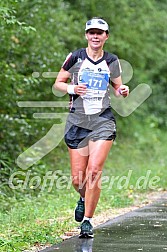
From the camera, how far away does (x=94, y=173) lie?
7.39 m

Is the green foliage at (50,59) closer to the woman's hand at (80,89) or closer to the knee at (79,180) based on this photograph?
the knee at (79,180)

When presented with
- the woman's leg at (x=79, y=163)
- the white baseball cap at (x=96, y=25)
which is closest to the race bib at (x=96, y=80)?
the white baseball cap at (x=96, y=25)

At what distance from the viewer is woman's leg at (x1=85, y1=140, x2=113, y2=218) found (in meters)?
7.39

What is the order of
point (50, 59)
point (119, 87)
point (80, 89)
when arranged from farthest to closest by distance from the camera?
point (50, 59) < point (119, 87) < point (80, 89)

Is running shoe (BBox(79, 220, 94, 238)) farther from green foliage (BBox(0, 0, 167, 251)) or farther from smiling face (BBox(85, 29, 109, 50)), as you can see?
smiling face (BBox(85, 29, 109, 50))

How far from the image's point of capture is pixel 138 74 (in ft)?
67.7

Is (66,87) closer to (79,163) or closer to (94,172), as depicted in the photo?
(79,163)

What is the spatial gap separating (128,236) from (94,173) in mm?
716

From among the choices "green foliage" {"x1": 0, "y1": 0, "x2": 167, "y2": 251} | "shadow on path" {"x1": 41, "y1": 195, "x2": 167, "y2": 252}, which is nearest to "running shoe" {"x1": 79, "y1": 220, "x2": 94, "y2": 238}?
"shadow on path" {"x1": 41, "y1": 195, "x2": 167, "y2": 252}

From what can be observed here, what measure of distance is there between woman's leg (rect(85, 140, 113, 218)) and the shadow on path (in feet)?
1.08

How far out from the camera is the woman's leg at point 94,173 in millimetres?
7387

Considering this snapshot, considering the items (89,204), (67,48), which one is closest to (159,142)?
(67,48)

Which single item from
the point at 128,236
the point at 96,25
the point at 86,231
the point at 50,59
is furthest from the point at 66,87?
the point at 50,59

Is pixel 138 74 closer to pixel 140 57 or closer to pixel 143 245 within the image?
pixel 140 57
